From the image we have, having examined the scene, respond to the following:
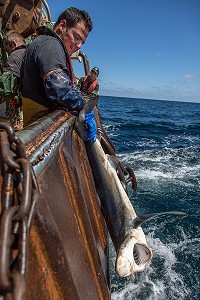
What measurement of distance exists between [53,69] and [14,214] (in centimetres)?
156

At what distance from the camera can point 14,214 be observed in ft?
2.57

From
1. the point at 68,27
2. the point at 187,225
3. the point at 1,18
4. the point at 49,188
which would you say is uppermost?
the point at 1,18

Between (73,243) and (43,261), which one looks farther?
(73,243)

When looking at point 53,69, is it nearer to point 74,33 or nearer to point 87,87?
point 74,33

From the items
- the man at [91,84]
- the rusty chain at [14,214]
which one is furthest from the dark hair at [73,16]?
the man at [91,84]

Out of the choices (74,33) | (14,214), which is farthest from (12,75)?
(14,214)

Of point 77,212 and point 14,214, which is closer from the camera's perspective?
point 14,214

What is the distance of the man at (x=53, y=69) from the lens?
2125 millimetres

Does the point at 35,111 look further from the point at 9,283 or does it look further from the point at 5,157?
the point at 9,283

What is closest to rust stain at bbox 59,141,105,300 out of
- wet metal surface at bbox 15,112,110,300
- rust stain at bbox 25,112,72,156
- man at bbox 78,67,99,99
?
wet metal surface at bbox 15,112,110,300

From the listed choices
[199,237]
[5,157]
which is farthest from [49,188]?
[199,237]

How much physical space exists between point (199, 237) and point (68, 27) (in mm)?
4961

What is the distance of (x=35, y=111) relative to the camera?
2.45 metres

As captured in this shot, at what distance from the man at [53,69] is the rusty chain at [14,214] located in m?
1.30
